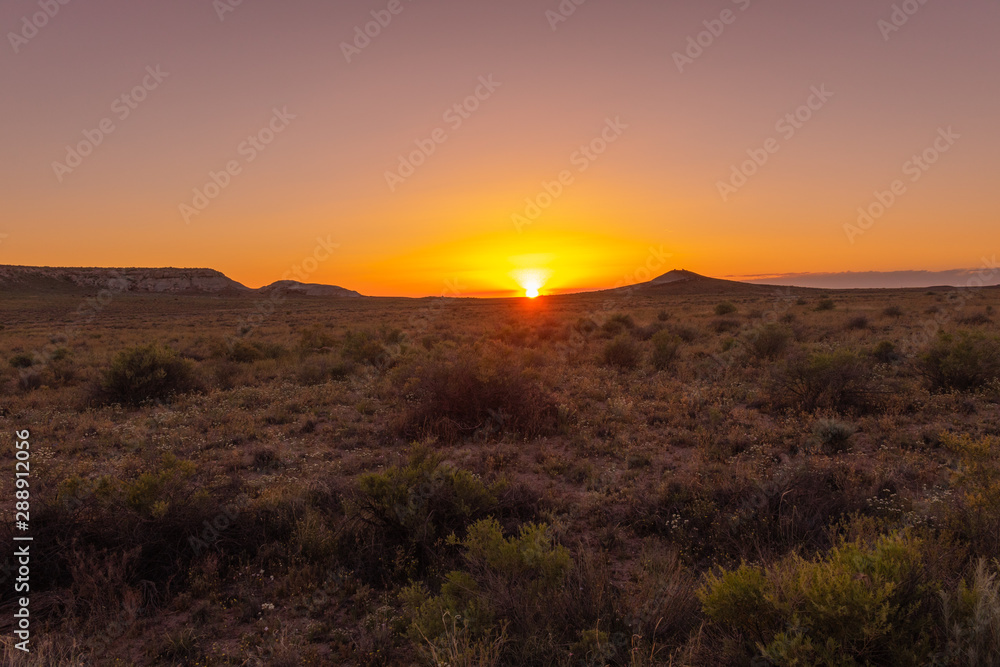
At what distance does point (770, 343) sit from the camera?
14555 mm

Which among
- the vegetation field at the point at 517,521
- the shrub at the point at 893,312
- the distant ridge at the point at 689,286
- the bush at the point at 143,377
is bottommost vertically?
the vegetation field at the point at 517,521

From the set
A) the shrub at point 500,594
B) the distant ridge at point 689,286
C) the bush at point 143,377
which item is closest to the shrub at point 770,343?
the shrub at point 500,594

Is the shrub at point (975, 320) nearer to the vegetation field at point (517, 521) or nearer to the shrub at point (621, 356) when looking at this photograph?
the vegetation field at point (517, 521)

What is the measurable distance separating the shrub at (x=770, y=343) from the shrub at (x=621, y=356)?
3652 millimetres

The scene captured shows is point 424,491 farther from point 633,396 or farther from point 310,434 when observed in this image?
Result: point 633,396

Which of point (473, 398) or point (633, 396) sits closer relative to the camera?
point (473, 398)

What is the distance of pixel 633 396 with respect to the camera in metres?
10.5

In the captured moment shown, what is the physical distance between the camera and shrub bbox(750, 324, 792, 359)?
1444 centimetres

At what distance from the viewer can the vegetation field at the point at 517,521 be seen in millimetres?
2773

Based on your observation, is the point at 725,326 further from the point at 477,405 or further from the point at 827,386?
the point at 477,405

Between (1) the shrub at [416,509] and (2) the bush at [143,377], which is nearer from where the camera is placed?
(1) the shrub at [416,509]

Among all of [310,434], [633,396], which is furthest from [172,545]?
[633,396]

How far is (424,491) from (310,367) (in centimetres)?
985

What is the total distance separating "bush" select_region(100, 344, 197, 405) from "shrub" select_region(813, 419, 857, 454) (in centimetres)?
1286
